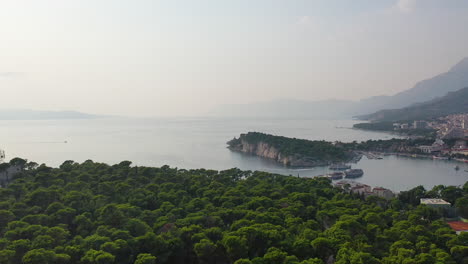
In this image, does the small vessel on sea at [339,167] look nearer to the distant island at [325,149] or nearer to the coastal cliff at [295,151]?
the distant island at [325,149]

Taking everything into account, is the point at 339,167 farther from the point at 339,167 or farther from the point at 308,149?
the point at 308,149

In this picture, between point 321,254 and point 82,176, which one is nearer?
point 321,254

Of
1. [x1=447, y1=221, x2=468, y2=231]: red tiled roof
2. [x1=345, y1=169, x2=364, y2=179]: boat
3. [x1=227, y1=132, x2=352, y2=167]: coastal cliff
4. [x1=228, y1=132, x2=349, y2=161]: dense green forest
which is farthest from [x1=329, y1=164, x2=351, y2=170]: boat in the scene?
[x1=447, y1=221, x2=468, y2=231]: red tiled roof

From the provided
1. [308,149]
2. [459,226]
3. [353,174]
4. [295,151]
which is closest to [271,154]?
[295,151]

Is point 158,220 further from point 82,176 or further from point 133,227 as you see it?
point 82,176

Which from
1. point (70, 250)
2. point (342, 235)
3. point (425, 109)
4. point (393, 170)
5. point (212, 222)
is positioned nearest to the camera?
point (70, 250)

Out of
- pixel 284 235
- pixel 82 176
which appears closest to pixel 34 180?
pixel 82 176

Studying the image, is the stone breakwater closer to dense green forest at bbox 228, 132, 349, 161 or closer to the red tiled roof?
dense green forest at bbox 228, 132, 349, 161

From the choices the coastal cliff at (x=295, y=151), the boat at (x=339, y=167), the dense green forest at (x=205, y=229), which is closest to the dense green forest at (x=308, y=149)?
the coastal cliff at (x=295, y=151)
